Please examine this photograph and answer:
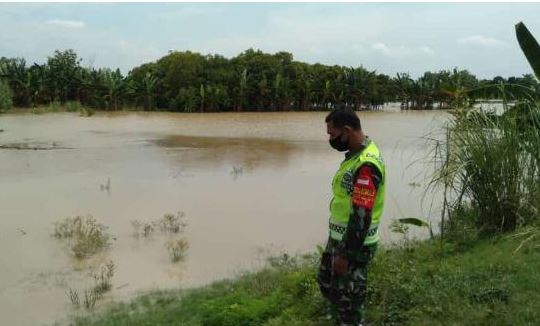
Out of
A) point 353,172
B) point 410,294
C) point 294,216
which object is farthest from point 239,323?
point 294,216

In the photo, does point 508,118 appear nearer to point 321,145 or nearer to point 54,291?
point 54,291

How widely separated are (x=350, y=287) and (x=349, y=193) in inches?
25.0

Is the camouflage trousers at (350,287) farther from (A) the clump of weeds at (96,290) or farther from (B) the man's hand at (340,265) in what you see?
(A) the clump of weeds at (96,290)

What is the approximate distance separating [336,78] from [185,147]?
36.7 meters

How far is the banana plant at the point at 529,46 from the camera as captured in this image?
6.51 metres

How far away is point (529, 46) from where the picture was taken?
21.9ft

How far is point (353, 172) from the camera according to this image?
3402 millimetres

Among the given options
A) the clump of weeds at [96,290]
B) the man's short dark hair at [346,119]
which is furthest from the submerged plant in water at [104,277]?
the man's short dark hair at [346,119]

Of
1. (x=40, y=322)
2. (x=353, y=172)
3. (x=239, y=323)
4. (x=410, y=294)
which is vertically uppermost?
(x=353, y=172)

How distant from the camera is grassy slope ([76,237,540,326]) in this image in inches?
152

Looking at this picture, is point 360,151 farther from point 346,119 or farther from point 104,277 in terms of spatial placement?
point 104,277

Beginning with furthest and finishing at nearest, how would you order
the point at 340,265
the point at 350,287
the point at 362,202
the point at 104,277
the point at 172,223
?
the point at 172,223 < the point at 104,277 < the point at 350,287 < the point at 340,265 < the point at 362,202

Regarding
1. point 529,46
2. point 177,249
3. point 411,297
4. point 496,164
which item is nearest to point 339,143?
point 411,297

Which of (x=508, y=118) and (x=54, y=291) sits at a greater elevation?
(x=508, y=118)
